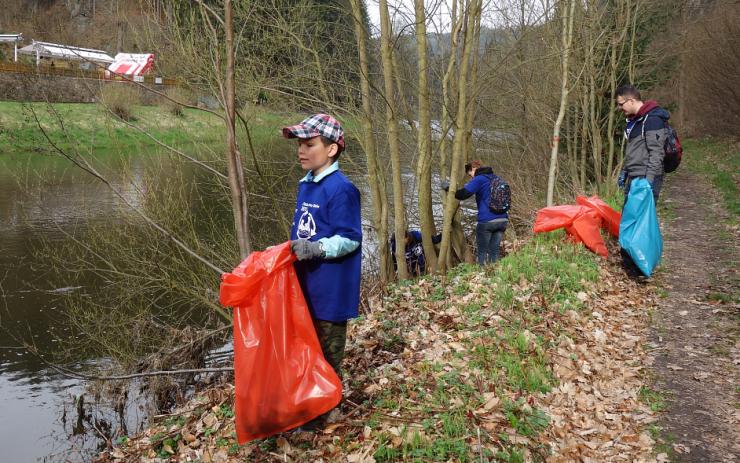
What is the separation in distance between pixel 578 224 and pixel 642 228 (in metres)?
1.04

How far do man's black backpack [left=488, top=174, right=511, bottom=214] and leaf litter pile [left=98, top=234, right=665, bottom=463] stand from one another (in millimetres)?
1796

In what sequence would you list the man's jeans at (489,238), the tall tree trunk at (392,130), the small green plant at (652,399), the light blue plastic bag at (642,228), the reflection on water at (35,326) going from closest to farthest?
the small green plant at (652,399) < the light blue plastic bag at (642,228) < the reflection on water at (35,326) < the tall tree trunk at (392,130) < the man's jeans at (489,238)

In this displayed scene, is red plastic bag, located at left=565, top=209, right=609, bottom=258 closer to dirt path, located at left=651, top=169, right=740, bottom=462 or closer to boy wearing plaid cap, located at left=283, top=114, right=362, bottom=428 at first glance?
dirt path, located at left=651, top=169, right=740, bottom=462

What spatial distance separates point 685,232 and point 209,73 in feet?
23.7

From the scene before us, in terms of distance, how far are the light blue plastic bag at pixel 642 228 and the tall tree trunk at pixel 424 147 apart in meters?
3.06

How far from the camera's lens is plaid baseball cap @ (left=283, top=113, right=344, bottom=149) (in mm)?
3445

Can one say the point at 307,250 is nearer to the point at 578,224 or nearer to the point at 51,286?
the point at 578,224

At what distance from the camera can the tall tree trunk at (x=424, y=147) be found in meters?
8.15

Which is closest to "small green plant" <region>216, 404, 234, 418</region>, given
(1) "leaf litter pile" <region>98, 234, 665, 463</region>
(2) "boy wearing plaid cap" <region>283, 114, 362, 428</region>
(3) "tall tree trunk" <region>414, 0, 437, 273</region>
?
(1) "leaf litter pile" <region>98, 234, 665, 463</region>

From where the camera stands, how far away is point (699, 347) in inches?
192

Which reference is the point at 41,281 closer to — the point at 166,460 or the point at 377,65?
the point at 377,65

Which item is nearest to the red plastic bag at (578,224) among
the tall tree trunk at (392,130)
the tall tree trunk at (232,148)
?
the tall tree trunk at (392,130)

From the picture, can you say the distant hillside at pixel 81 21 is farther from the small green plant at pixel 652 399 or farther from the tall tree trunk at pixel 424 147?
the small green plant at pixel 652 399

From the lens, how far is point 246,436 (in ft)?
11.5
